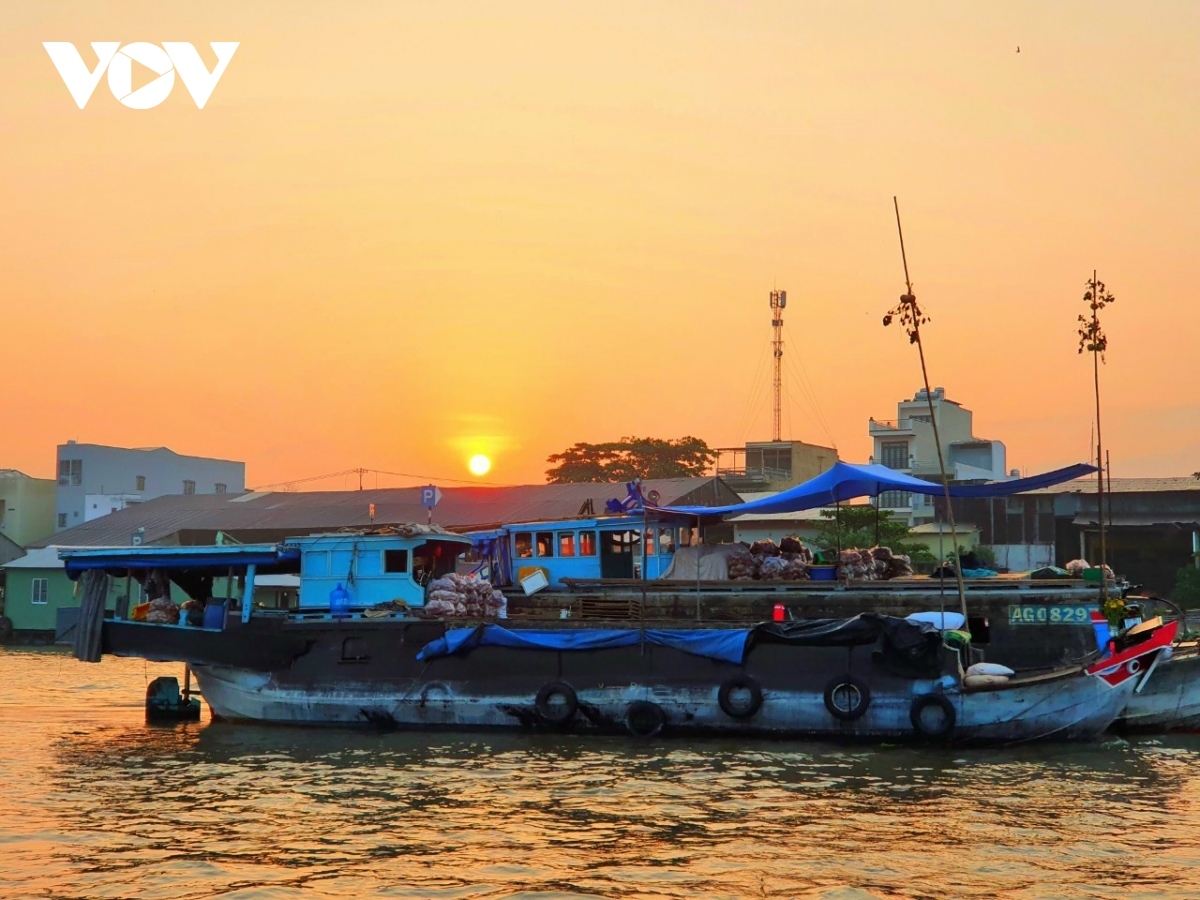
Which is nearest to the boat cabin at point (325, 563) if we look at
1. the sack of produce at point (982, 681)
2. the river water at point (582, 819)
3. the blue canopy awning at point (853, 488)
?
the river water at point (582, 819)

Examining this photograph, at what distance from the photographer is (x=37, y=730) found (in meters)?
24.9

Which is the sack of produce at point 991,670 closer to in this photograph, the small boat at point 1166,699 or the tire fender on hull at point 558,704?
the small boat at point 1166,699

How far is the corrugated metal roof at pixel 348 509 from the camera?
5588 cm

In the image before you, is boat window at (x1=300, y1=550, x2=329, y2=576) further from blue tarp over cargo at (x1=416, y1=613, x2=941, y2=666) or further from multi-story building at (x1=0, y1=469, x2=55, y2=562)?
multi-story building at (x1=0, y1=469, x2=55, y2=562)

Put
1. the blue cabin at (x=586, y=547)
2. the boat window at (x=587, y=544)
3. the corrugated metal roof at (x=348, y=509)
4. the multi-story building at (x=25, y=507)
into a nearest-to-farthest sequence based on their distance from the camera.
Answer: the blue cabin at (x=586, y=547) → the boat window at (x=587, y=544) → the corrugated metal roof at (x=348, y=509) → the multi-story building at (x=25, y=507)

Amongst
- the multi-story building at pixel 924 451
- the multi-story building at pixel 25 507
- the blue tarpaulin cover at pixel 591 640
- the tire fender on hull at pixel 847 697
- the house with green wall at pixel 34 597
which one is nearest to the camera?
the tire fender on hull at pixel 847 697

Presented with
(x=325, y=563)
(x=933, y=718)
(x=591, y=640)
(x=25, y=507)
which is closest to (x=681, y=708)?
(x=591, y=640)

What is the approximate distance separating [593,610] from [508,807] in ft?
28.6

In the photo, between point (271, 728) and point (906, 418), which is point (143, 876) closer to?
point (271, 728)

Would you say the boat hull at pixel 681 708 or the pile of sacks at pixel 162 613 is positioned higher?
the pile of sacks at pixel 162 613

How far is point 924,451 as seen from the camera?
64812 mm

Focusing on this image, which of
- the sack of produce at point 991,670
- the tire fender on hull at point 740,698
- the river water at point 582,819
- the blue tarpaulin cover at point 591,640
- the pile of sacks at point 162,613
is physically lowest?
the river water at point 582,819

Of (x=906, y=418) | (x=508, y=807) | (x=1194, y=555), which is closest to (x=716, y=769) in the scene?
(x=508, y=807)

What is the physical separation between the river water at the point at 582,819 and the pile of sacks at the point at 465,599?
2338 millimetres
